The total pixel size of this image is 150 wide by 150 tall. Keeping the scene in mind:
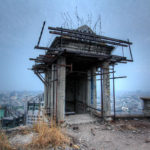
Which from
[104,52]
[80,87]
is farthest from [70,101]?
[104,52]

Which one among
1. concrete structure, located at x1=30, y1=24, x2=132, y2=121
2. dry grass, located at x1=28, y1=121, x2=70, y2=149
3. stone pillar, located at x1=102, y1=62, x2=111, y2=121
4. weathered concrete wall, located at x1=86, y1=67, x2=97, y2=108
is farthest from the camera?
weathered concrete wall, located at x1=86, y1=67, x2=97, y2=108

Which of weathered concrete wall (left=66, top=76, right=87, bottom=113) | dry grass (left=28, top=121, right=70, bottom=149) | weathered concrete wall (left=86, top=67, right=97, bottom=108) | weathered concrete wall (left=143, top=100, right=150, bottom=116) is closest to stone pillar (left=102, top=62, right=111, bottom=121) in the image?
weathered concrete wall (left=86, top=67, right=97, bottom=108)

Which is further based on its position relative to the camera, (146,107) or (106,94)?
(146,107)

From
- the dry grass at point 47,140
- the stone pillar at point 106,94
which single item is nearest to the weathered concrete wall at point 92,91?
the stone pillar at point 106,94

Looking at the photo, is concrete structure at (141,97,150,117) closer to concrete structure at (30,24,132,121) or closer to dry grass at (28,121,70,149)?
concrete structure at (30,24,132,121)

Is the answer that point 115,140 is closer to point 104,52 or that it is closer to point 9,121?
point 104,52

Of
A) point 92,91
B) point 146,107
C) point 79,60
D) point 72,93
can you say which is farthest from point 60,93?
point 146,107

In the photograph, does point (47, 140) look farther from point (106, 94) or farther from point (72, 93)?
point (72, 93)

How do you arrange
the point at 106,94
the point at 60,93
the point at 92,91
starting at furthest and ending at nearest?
the point at 92,91 < the point at 106,94 < the point at 60,93

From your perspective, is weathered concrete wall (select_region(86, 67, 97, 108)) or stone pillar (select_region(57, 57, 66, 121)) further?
weathered concrete wall (select_region(86, 67, 97, 108))

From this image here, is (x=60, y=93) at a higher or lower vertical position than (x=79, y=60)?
lower

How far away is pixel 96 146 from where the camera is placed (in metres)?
4.27

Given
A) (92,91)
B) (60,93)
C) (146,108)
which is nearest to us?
(60,93)

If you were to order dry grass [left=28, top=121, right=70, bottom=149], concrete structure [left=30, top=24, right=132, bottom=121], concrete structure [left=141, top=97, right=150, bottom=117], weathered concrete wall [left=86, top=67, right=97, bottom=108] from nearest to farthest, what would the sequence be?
dry grass [left=28, top=121, right=70, bottom=149] < concrete structure [left=30, top=24, right=132, bottom=121] < concrete structure [left=141, top=97, right=150, bottom=117] < weathered concrete wall [left=86, top=67, right=97, bottom=108]
